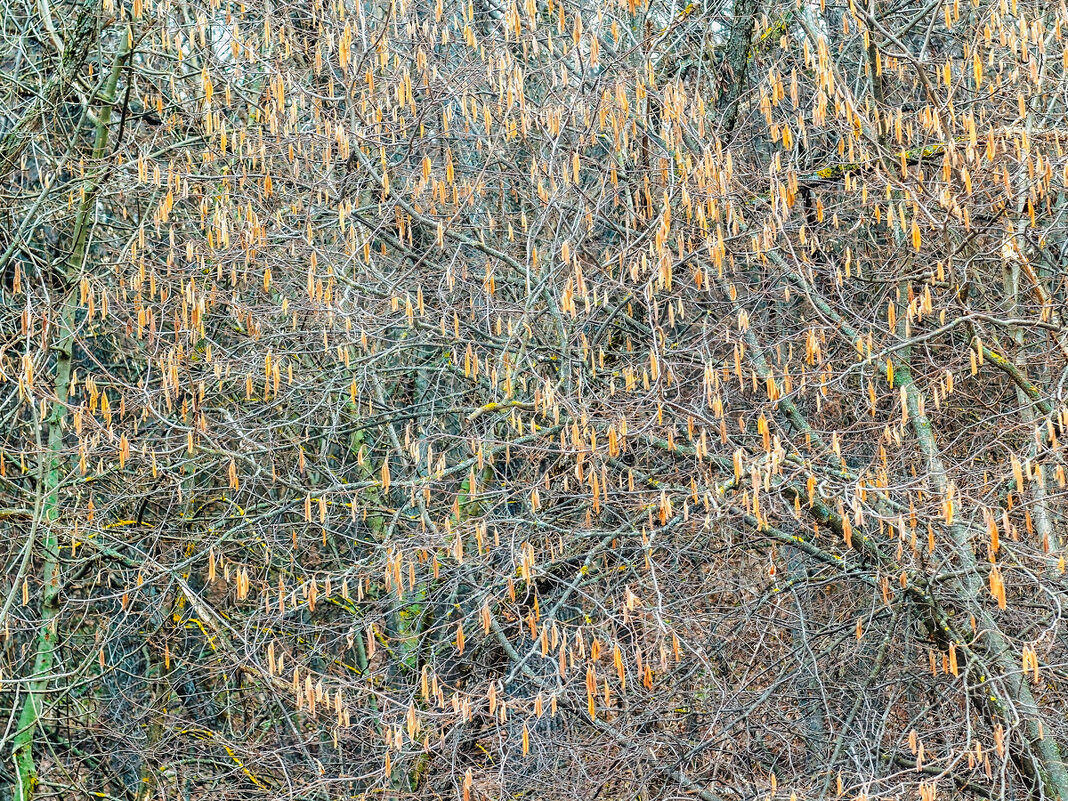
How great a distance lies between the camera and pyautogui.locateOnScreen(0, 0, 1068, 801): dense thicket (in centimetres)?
562

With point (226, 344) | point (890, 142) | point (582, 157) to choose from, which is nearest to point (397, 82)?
point (582, 157)

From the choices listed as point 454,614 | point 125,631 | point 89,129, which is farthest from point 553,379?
point 89,129

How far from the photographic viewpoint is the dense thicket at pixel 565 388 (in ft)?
18.4

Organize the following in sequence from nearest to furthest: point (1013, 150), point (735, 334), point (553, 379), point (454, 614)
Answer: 1. point (1013, 150)
2. point (735, 334)
3. point (553, 379)
4. point (454, 614)

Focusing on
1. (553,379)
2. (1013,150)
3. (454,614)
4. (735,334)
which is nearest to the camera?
(1013,150)

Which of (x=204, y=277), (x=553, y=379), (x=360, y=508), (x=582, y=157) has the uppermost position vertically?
(x=582, y=157)

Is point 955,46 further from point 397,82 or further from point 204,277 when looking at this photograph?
point 204,277

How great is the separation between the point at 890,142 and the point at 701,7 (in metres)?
1.35

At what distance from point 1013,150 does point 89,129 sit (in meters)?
5.47

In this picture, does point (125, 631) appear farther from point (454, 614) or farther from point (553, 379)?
point (553, 379)

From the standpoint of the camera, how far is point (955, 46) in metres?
6.99

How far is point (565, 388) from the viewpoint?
6.18 metres

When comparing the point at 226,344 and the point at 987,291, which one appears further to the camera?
the point at 226,344

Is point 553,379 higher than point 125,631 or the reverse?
higher
